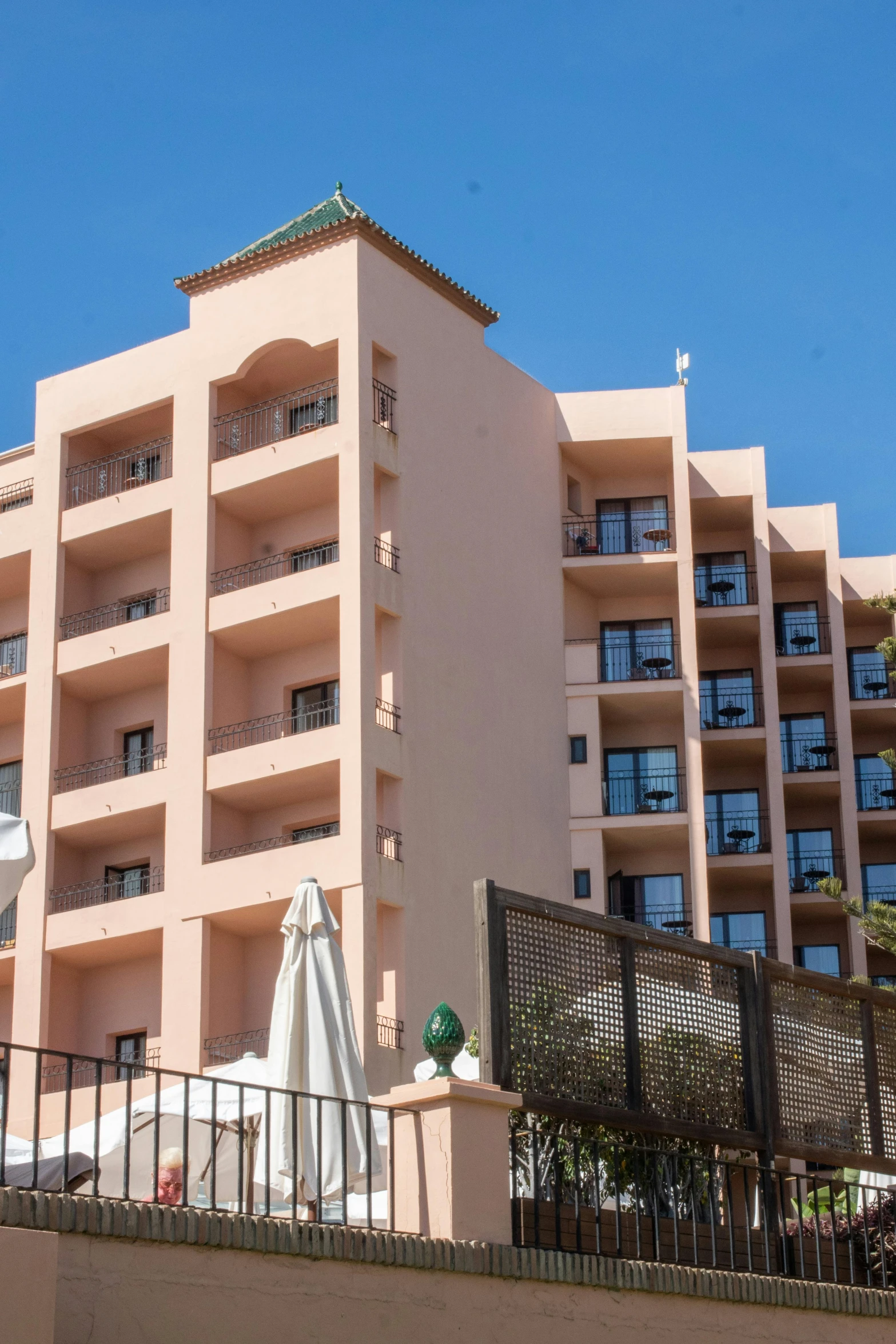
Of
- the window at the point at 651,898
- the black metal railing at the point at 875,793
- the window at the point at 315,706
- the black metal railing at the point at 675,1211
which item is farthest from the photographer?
the black metal railing at the point at 875,793

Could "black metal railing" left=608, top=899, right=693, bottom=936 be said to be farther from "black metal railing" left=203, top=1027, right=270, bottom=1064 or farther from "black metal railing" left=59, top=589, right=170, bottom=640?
"black metal railing" left=59, top=589, right=170, bottom=640

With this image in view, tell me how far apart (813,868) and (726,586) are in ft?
17.9

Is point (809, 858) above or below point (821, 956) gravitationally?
above

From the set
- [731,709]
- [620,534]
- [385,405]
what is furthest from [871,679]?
[385,405]

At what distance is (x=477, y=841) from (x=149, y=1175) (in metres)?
13.7

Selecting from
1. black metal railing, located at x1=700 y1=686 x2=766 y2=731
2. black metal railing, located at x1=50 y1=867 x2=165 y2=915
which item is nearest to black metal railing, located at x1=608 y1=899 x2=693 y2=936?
black metal railing, located at x1=700 y1=686 x2=766 y2=731

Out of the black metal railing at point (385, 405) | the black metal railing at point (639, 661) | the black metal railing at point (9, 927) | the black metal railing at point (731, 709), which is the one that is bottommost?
the black metal railing at point (9, 927)

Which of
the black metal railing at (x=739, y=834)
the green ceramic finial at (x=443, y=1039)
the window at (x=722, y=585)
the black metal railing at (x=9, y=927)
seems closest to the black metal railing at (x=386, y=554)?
the window at (x=722, y=585)

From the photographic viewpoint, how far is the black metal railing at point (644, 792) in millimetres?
30938

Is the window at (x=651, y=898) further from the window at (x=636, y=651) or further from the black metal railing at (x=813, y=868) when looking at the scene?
the window at (x=636, y=651)

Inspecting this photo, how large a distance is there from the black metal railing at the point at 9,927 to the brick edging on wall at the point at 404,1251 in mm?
19850

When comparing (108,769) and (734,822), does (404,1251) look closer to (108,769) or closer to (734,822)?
(108,769)

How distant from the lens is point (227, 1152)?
48.4 feet

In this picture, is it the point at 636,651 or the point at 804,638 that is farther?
the point at 804,638
